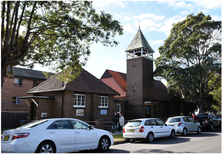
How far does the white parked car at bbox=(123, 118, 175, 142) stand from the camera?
12859mm

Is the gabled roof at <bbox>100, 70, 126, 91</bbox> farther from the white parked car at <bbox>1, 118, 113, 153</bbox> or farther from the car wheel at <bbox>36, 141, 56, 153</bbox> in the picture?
the car wheel at <bbox>36, 141, 56, 153</bbox>

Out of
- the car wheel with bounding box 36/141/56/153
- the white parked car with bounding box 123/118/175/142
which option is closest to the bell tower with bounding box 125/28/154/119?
the white parked car with bounding box 123/118/175/142

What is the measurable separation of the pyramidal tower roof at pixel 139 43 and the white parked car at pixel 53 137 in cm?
2195

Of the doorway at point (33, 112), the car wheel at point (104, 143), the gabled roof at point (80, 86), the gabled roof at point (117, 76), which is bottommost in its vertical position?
the car wheel at point (104, 143)

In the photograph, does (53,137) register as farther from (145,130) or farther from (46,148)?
(145,130)

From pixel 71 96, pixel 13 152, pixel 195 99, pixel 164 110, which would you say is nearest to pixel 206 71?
pixel 195 99

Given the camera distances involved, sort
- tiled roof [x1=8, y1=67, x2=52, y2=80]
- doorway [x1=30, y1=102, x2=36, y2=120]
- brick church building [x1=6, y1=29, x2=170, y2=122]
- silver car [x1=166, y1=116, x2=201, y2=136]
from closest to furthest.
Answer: silver car [x1=166, y1=116, x2=201, y2=136] < brick church building [x1=6, y1=29, x2=170, y2=122] < doorway [x1=30, y1=102, x2=36, y2=120] < tiled roof [x1=8, y1=67, x2=52, y2=80]

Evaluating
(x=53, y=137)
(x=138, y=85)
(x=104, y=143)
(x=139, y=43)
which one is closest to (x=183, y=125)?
(x=104, y=143)

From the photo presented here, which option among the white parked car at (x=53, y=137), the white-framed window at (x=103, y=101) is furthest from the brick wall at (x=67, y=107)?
the white parked car at (x=53, y=137)

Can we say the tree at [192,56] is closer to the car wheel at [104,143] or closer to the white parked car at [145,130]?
the white parked car at [145,130]

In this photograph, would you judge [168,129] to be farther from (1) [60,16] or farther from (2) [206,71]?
(2) [206,71]

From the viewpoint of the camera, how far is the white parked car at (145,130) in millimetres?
12859

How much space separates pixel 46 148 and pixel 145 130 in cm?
677

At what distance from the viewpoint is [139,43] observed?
30.8 meters
